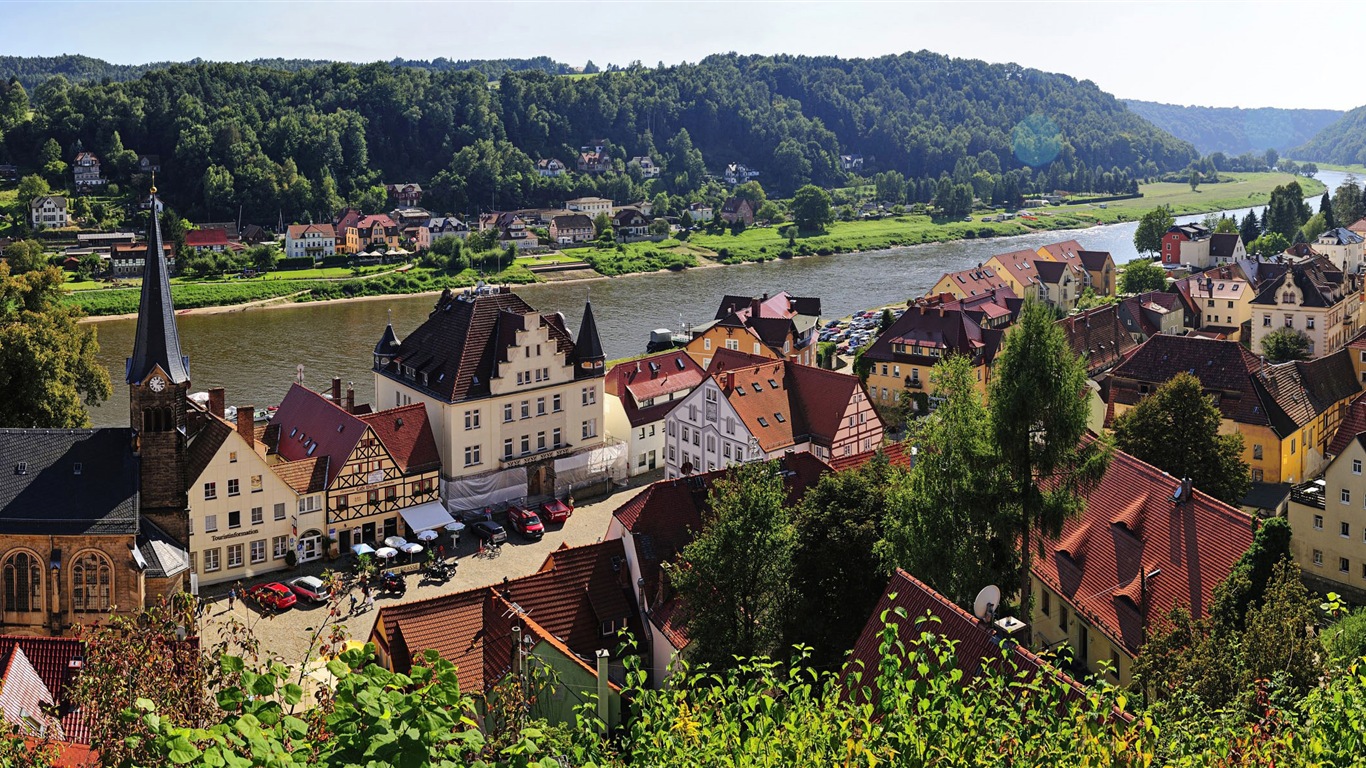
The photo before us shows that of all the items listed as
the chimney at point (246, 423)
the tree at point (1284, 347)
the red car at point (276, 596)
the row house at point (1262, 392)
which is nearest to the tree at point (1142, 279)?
the tree at point (1284, 347)

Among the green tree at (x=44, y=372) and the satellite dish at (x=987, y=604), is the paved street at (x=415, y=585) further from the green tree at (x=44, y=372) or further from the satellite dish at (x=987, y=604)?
the satellite dish at (x=987, y=604)

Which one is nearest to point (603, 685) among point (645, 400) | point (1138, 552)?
point (1138, 552)

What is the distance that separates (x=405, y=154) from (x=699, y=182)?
122ft

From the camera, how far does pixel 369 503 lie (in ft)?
99.1

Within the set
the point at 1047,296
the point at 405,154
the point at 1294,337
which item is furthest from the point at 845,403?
the point at 405,154

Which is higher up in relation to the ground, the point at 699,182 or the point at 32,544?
the point at 699,182

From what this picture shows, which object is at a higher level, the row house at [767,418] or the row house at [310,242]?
the row house at [310,242]

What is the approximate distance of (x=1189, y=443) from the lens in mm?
28688

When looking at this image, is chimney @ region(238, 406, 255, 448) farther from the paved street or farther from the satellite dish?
the satellite dish

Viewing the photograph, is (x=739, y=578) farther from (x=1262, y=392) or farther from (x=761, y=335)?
(x=761, y=335)

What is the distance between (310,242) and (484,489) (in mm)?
70194

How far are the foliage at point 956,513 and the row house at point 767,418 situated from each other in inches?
511

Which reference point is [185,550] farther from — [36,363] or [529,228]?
[529,228]

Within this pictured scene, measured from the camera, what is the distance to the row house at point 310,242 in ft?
318
